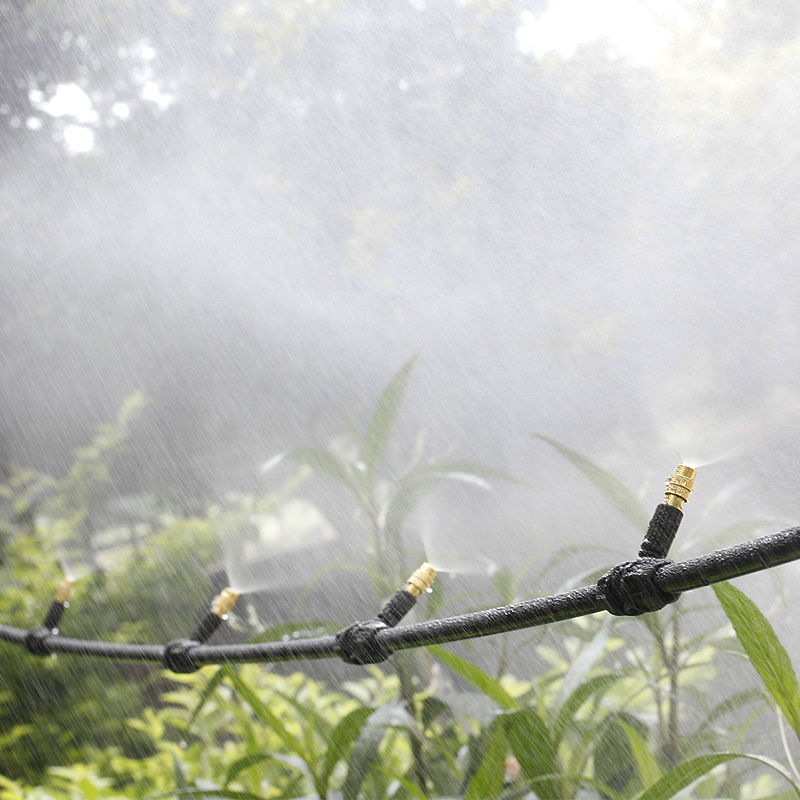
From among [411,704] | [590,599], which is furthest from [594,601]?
[411,704]

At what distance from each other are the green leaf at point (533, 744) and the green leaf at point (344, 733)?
16cm

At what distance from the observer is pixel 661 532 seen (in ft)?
1.22

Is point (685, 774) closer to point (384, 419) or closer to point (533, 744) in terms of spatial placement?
point (533, 744)

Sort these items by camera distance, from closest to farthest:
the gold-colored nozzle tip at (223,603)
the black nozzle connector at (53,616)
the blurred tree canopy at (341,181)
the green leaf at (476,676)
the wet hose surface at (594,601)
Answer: the wet hose surface at (594,601) < the green leaf at (476,676) < the gold-colored nozzle tip at (223,603) < the black nozzle connector at (53,616) < the blurred tree canopy at (341,181)

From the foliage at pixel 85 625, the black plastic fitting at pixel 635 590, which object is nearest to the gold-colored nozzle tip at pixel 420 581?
the black plastic fitting at pixel 635 590

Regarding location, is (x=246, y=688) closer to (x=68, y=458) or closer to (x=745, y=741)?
(x=745, y=741)

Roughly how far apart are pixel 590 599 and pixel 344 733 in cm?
42

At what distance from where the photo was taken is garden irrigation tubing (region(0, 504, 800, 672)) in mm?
297

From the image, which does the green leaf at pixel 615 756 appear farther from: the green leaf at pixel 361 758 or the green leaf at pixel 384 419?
the green leaf at pixel 384 419

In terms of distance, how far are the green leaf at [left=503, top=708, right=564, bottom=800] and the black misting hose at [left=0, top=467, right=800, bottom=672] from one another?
0.17 metres

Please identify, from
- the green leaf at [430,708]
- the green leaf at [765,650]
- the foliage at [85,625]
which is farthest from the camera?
the foliage at [85,625]

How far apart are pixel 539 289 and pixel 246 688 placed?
3.15ft

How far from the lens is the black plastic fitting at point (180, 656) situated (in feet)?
2.21

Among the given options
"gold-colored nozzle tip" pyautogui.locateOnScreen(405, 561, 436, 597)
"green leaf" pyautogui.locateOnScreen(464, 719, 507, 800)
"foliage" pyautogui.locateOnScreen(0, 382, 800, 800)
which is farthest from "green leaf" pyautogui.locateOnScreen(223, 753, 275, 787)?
"gold-colored nozzle tip" pyautogui.locateOnScreen(405, 561, 436, 597)
